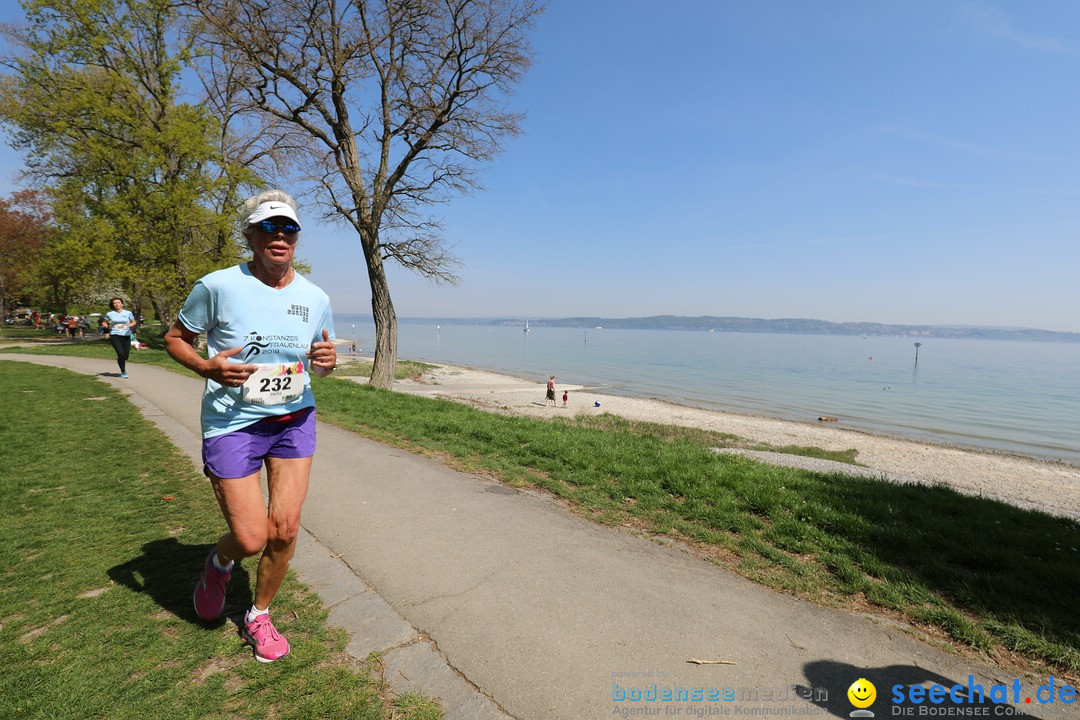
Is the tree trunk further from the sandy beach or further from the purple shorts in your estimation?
the purple shorts

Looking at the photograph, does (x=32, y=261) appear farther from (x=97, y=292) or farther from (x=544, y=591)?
(x=544, y=591)

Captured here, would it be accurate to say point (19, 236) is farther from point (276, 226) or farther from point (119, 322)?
point (276, 226)

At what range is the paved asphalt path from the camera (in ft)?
7.69

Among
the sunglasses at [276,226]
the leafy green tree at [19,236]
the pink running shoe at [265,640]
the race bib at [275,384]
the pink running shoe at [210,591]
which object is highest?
the leafy green tree at [19,236]

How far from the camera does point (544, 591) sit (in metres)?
3.24

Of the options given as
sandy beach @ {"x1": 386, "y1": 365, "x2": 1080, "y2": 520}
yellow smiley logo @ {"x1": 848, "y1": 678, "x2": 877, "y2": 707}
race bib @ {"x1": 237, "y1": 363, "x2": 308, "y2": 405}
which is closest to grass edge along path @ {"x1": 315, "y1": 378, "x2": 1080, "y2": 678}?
yellow smiley logo @ {"x1": 848, "y1": 678, "x2": 877, "y2": 707}

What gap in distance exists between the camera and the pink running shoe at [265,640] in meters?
2.48

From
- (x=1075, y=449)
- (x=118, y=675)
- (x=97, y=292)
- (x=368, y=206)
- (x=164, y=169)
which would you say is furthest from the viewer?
(x=97, y=292)

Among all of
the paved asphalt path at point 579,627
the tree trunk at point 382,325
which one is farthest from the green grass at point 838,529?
the tree trunk at point 382,325

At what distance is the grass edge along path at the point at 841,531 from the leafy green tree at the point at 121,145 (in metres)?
21.5

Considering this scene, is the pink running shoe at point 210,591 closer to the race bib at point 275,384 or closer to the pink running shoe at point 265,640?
the pink running shoe at point 265,640

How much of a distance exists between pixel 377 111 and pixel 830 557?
16288mm

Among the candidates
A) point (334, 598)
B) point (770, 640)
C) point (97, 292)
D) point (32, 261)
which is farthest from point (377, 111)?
point (97, 292)

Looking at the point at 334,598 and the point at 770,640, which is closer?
the point at 770,640
